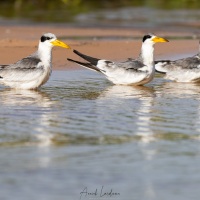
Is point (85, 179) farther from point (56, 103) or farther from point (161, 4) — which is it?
point (161, 4)

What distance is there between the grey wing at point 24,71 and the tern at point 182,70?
8.42 feet

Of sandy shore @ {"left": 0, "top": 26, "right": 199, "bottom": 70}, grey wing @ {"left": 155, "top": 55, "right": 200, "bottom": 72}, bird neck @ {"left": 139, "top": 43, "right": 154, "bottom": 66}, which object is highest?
bird neck @ {"left": 139, "top": 43, "right": 154, "bottom": 66}

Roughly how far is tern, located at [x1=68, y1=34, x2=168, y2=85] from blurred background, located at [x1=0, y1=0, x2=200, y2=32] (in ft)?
33.6

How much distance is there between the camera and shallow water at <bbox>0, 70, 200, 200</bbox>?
6680mm

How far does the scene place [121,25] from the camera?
81.6 ft

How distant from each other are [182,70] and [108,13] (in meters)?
15.7

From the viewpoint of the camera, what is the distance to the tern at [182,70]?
45.0 feet

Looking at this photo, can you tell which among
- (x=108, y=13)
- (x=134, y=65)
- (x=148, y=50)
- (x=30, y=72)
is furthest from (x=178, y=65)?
(x=108, y=13)

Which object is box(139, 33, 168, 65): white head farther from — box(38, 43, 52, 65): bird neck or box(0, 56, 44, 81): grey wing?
box(0, 56, 44, 81): grey wing

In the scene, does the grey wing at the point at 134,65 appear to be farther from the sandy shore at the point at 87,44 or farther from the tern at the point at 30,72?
the sandy shore at the point at 87,44

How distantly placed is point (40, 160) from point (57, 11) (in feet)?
74.4
